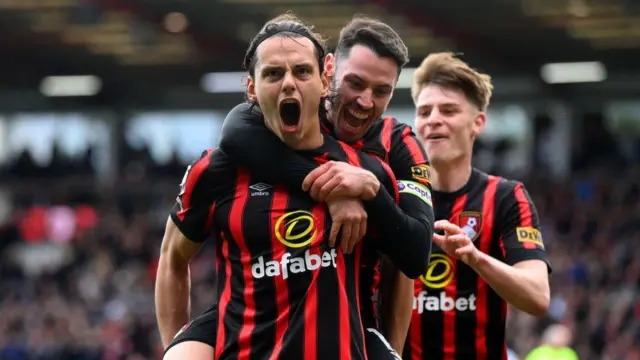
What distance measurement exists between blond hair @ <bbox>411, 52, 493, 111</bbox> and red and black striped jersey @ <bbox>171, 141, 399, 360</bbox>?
1384 mm

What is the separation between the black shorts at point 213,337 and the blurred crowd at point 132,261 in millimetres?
10435

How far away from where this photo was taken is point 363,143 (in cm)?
428

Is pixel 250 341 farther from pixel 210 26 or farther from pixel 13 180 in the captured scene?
pixel 13 180

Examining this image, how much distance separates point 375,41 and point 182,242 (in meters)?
1.03

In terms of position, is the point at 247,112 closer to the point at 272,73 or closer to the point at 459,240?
the point at 272,73

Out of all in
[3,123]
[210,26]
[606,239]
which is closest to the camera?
[606,239]

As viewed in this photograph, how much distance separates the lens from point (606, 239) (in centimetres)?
1753

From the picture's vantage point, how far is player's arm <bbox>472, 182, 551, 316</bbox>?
15.6 ft

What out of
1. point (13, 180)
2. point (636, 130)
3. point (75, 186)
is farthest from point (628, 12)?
point (13, 180)

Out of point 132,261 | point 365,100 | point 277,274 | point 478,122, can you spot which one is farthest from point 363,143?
point 132,261

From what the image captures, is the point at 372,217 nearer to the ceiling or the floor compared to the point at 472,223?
nearer to the ceiling

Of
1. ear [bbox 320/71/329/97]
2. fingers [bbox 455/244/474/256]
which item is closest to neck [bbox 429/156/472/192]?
fingers [bbox 455/244/474/256]

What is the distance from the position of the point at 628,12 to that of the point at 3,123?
1678 cm

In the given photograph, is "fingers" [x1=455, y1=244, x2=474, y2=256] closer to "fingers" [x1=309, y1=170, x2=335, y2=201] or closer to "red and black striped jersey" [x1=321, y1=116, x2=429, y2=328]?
"red and black striped jersey" [x1=321, y1=116, x2=429, y2=328]
